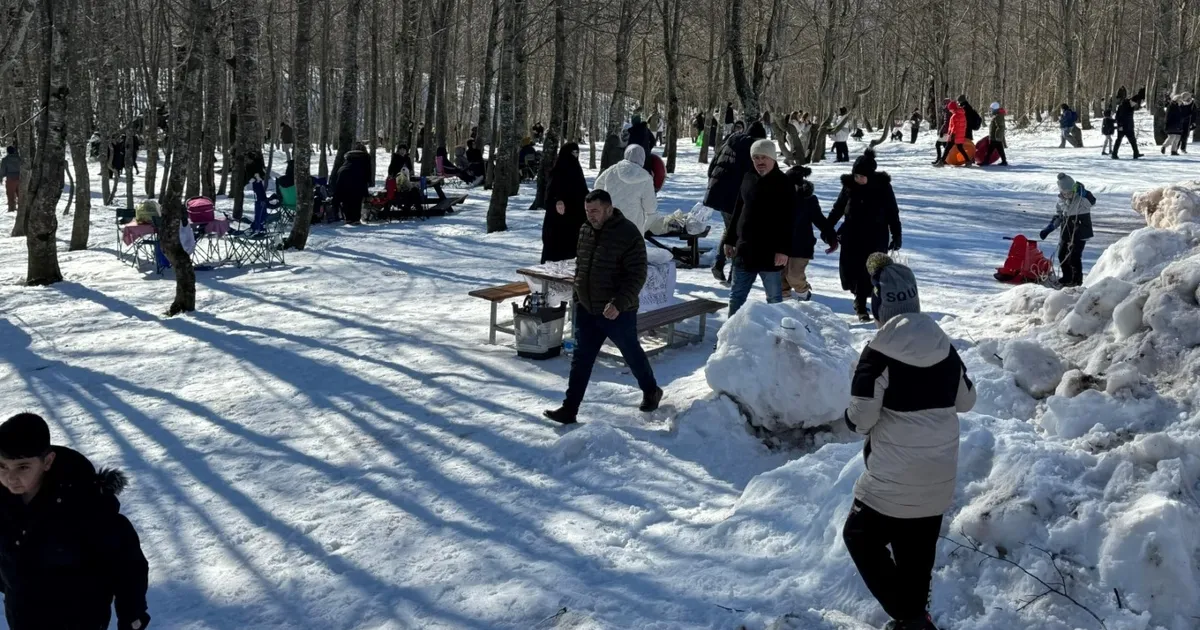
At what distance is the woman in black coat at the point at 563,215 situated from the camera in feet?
32.0

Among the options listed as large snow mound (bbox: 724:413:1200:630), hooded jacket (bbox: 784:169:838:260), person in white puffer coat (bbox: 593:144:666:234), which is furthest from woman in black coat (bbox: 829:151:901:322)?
large snow mound (bbox: 724:413:1200:630)

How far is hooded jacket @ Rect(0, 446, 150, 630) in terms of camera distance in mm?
3248

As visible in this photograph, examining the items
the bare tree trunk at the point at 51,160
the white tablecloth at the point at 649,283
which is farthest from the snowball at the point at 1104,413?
the bare tree trunk at the point at 51,160

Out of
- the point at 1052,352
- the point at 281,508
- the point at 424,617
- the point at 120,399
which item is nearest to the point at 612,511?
the point at 424,617

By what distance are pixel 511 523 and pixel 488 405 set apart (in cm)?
202

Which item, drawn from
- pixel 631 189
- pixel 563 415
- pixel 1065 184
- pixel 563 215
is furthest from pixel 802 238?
pixel 563 415

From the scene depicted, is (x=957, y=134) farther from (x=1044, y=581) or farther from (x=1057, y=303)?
(x=1044, y=581)

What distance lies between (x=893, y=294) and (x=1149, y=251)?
16.0ft

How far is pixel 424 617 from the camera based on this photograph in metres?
Answer: 4.67

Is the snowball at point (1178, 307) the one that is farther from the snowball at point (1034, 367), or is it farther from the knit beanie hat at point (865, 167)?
the knit beanie hat at point (865, 167)

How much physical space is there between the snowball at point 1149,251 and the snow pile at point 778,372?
2.25 metres

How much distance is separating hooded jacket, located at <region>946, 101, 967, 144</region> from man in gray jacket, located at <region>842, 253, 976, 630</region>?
870 inches

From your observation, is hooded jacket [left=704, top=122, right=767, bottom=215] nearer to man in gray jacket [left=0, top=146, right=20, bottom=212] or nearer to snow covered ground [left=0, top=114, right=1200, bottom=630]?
snow covered ground [left=0, top=114, right=1200, bottom=630]

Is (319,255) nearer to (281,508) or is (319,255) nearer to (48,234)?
(48,234)
